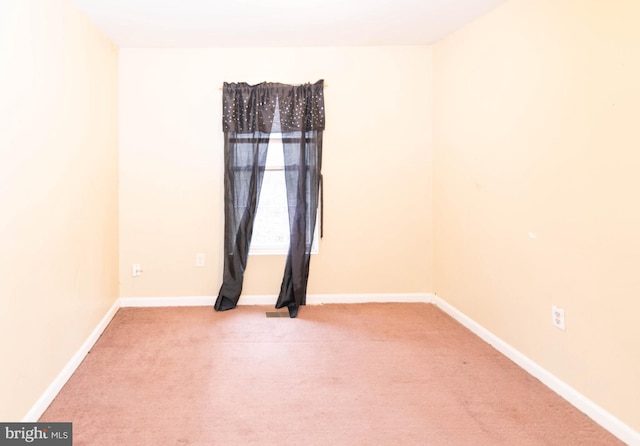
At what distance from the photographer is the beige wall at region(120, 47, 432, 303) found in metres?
3.31

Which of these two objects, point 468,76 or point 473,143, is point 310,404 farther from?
point 468,76

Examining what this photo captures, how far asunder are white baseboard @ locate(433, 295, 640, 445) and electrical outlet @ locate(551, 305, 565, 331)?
0.30 metres

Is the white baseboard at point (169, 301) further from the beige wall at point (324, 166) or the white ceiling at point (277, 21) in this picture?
the white ceiling at point (277, 21)

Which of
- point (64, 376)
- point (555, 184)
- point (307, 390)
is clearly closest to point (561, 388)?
point (555, 184)

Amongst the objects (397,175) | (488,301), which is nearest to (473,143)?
(397,175)

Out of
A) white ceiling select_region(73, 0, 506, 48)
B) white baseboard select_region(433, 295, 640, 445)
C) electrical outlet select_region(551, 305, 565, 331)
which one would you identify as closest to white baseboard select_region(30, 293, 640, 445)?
white baseboard select_region(433, 295, 640, 445)

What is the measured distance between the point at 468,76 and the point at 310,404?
2.58 meters

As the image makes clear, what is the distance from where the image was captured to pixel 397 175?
3473 millimetres

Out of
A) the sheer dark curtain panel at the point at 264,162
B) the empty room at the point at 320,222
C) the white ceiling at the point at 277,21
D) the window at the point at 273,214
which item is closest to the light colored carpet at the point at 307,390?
the empty room at the point at 320,222

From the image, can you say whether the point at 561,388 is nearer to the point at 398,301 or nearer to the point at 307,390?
the point at 307,390

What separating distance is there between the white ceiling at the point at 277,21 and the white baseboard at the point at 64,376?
2.23 m

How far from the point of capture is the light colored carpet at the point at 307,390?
171cm

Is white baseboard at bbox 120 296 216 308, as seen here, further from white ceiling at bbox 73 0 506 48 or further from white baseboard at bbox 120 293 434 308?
white ceiling at bbox 73 0 506 48

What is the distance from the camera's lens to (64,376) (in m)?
2.12
